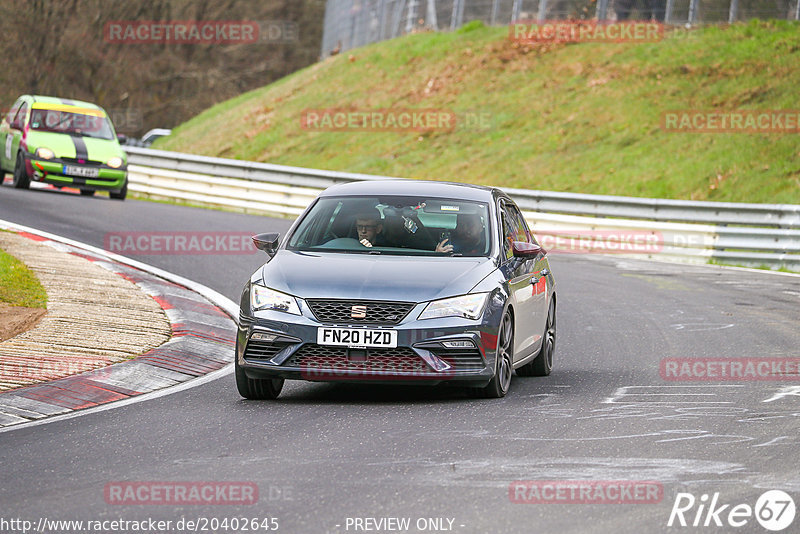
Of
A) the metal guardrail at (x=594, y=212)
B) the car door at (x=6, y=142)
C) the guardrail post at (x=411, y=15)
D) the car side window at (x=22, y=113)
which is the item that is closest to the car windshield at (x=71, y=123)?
the car side window at (x=22, y=113)

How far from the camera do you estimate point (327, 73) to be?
143ft

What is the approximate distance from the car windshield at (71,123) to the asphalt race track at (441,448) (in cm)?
1641

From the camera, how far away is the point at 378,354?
27.5 feet

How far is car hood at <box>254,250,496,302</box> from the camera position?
8.47 metres

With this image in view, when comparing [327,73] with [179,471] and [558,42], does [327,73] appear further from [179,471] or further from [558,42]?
[179,471]

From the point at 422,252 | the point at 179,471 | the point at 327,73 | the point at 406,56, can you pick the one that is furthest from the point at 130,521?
the point at 327,73

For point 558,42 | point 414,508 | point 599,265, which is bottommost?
point 599,265

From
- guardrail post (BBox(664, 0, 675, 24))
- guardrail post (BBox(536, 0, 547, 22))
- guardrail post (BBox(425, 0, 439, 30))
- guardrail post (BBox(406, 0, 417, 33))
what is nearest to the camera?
guardrail post (BBox(664, 0, 675, 24))

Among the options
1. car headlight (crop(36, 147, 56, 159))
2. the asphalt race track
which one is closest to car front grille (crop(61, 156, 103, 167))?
car headlight (crop(36, 147, 56, 159))

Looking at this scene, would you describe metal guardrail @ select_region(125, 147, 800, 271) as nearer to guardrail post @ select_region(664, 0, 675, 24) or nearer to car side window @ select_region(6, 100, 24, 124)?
car side window @ select_region(6, 100, 24, 124)

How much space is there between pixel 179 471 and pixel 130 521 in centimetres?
96

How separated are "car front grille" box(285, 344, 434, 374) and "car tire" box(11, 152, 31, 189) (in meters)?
17.7

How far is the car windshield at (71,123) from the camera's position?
83.3 ft

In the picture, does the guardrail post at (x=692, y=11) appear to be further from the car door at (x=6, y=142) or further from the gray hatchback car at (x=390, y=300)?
the gray hatchback car at (x=390, y=300)
